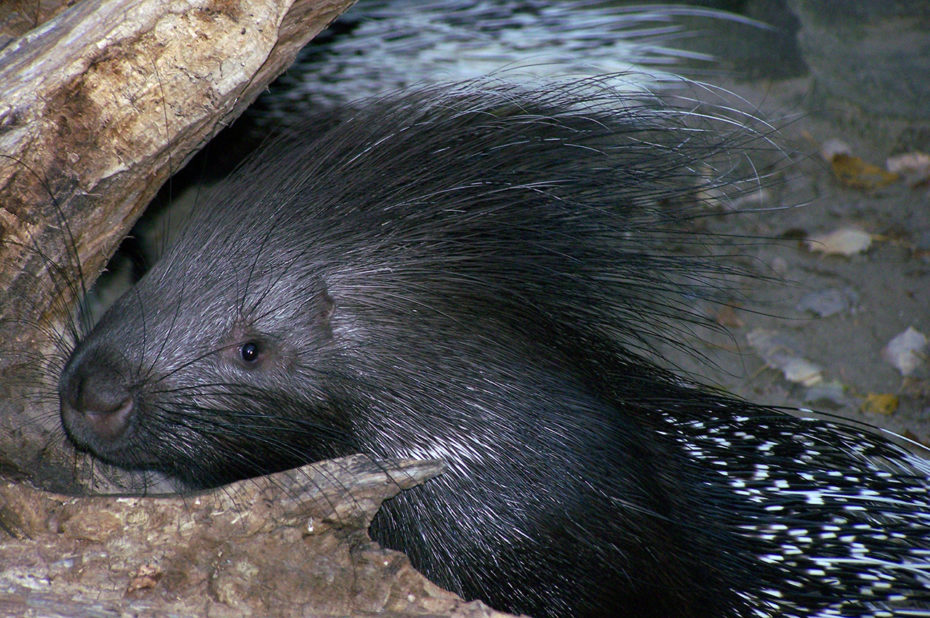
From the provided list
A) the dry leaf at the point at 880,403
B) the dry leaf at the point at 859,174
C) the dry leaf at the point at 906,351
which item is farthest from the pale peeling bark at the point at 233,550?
the dry leaf at the point at 859,174

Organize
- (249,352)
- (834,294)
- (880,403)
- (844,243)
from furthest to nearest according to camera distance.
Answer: (844,243), (834,294), (880,403), (249,352)

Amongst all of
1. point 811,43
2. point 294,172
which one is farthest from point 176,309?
point 811,43

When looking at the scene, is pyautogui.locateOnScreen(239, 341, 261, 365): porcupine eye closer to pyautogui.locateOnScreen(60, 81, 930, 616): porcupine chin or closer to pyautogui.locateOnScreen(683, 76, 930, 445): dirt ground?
pyautogui.locateOnScreen(60, 81, 930, 616): porcupine chin

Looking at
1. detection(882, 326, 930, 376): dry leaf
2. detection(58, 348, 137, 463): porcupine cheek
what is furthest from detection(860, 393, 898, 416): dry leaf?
detection(58, 348, 137, 463): porcupine cheek

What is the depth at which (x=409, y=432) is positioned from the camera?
6.20ft

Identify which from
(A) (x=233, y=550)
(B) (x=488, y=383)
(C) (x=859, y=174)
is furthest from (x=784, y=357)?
(A) (x=233, y=550)

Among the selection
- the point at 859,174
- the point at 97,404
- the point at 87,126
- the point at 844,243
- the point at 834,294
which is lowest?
the point at 834,294

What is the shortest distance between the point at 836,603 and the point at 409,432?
99 cm

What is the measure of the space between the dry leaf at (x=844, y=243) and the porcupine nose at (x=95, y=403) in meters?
2.76

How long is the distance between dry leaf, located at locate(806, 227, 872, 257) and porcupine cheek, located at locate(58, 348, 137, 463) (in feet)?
9.04

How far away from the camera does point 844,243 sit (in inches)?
139

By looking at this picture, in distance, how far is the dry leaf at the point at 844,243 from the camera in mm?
3520

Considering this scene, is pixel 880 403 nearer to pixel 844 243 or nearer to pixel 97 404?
pixel 844 243

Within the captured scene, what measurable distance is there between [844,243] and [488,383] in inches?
88.7
